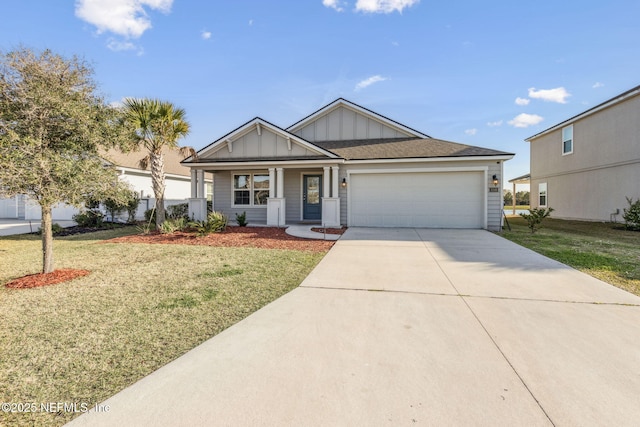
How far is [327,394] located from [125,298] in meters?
3.52

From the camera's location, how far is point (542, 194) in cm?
1998

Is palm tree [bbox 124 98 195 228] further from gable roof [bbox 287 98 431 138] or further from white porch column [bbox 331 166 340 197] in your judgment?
white porch column [bbox 331 166 340 197]

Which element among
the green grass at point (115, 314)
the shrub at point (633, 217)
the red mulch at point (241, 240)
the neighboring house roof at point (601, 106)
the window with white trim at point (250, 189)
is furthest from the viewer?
the window with white trim at point (250, 189)

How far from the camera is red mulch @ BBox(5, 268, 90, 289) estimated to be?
467cm

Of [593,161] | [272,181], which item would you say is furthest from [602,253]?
[593,161]

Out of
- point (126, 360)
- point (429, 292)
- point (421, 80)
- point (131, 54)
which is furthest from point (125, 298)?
point (421, 80)

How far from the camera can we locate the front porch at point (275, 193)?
1189 cm

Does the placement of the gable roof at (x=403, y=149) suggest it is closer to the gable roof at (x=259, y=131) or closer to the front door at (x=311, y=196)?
the gable roof at (x=259, y=131)

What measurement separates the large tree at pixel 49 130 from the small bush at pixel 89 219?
9.29 meters

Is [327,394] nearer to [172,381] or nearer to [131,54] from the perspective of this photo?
[172,381]

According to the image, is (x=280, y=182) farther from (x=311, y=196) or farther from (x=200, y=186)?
(x=200, y=186)

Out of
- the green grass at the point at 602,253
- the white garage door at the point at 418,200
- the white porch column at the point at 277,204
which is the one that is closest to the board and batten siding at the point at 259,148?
the white porch column at the point at 277,204

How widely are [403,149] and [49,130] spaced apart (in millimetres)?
11536

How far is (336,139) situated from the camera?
15.2m
